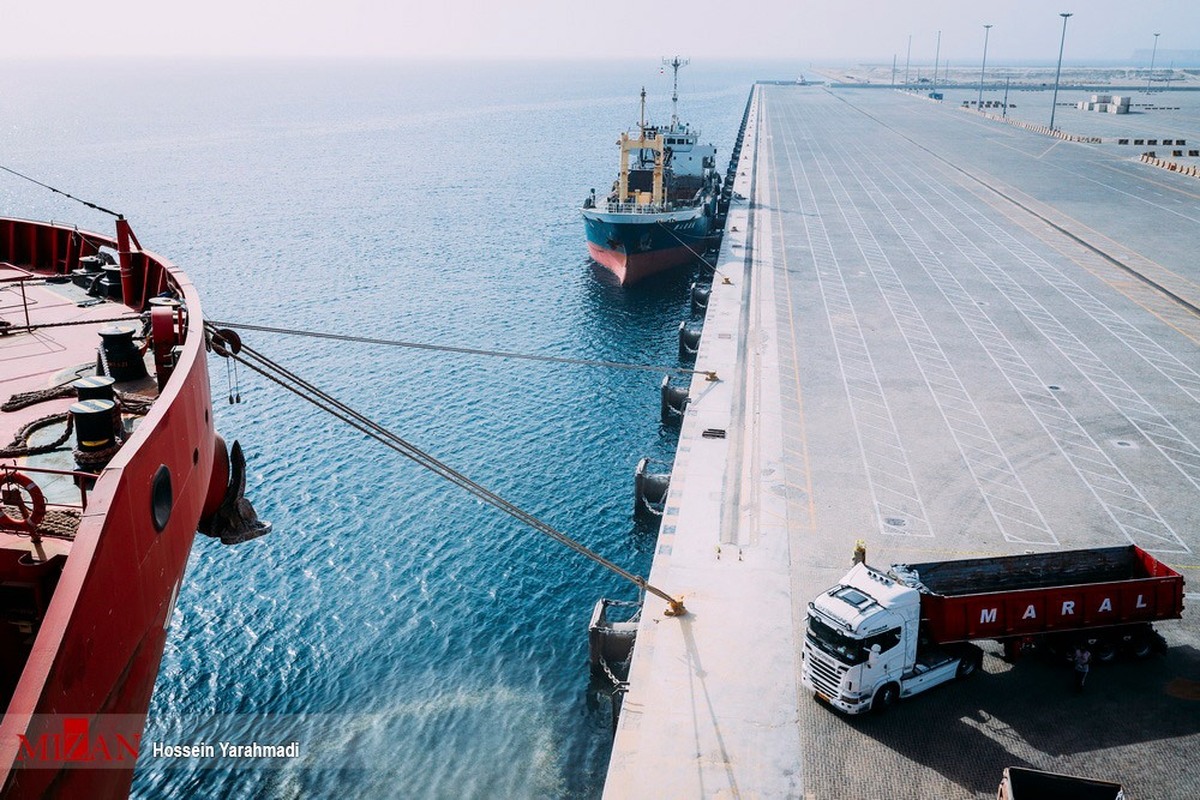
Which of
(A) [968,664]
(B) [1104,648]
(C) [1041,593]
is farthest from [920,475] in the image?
(A) [968,664]

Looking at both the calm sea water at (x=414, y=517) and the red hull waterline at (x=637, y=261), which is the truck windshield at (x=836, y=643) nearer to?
the calm sea water at (x=414, y=517)

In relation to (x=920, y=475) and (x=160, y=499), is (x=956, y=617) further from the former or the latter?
(x=160, y=499)

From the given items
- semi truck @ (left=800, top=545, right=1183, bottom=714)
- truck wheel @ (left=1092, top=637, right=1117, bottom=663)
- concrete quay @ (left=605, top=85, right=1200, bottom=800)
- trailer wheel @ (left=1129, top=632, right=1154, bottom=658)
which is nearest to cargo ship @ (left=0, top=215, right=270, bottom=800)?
concrete quay @ (left=605, top=85, right=1200, bottom=800)

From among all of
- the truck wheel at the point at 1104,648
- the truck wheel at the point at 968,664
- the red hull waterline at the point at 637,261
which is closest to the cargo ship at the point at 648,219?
the red hull waterline at the point at 637,261

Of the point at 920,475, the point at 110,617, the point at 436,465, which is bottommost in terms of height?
the point at 920,475

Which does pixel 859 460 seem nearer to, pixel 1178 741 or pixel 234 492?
pixel 1178 741

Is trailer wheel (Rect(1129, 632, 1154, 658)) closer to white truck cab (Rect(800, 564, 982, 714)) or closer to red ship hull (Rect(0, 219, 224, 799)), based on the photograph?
white truck cab (Rect(800, 564, 982, 714))

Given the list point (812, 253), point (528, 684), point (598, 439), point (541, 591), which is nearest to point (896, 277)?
point (812, 253)
